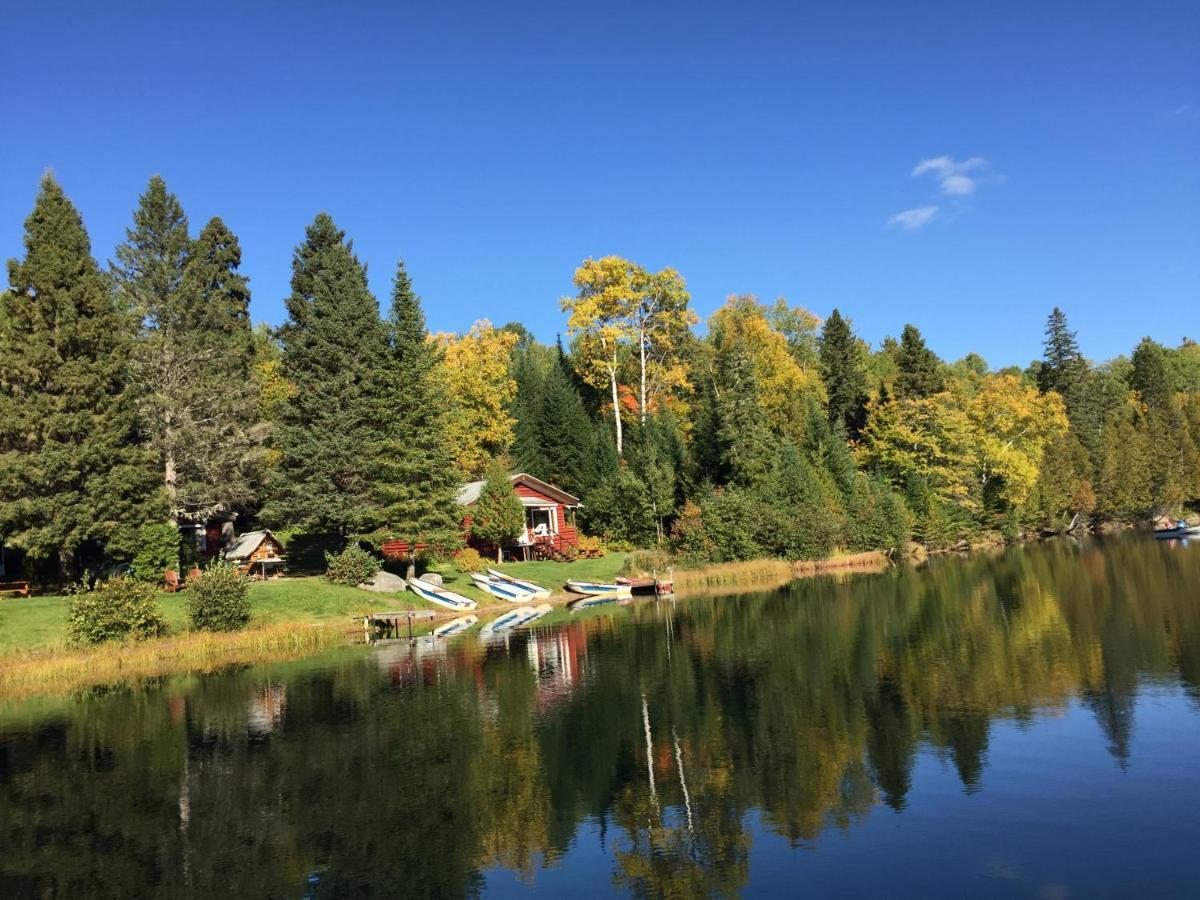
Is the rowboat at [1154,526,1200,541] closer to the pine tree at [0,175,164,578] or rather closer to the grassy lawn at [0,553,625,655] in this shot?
the grassy lawn at [0,553,625,655]

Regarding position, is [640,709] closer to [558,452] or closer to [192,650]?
[192,650]

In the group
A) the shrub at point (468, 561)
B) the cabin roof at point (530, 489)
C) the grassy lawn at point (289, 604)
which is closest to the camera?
the grassy lawn at point (289, 604)

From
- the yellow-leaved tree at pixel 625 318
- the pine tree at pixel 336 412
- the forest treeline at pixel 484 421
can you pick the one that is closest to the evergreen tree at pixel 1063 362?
the forest treeline at pixel 484 421

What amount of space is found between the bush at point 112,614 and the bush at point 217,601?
1.69 metres

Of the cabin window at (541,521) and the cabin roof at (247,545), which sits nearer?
the cabin roof at (247,545)

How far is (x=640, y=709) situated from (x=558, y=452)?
51.6 meters

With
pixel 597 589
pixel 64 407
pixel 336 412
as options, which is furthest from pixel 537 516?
pixel 64 407

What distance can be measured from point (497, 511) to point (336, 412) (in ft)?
41.8

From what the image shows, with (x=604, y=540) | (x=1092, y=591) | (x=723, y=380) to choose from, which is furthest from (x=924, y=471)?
(x=1092, y=591)

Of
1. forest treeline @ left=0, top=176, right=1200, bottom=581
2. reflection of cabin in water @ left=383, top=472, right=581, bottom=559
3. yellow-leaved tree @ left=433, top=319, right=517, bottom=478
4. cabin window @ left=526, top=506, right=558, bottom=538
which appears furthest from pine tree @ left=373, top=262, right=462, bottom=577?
yellow-leaved tree @ left=433, top=319, right=517, bottom=478

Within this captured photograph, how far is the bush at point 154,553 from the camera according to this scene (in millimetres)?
39312

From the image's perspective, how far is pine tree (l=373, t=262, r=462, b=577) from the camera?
46781mm

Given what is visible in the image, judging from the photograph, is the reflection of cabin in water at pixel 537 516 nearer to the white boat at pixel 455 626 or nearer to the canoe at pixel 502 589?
the canoe at pixel 502 589

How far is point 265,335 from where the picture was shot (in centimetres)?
9219
